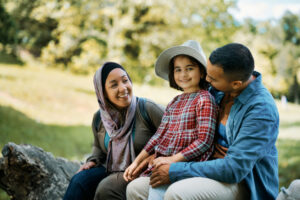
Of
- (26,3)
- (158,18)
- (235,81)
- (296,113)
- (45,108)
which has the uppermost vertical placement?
(26,3)

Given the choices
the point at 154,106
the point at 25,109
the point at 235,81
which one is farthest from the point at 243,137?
the point at 25,109

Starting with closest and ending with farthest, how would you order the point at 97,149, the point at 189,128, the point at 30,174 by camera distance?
the point at 189,128
the point at 97,149
the point at 30,174

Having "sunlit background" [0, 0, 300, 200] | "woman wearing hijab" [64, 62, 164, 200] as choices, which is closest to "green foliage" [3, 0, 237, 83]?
"sunlit background" [0, 0, 300, 200]

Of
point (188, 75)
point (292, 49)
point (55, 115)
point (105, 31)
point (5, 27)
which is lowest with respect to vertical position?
point (55, 115)

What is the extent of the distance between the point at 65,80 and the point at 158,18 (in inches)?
177

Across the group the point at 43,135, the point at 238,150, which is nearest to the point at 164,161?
the point at 238,150

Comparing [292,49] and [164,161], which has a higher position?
[292,49]

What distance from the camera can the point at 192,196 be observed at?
1.58 m

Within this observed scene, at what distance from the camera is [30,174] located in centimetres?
278

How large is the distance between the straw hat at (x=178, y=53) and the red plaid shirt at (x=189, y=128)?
10.4 inches

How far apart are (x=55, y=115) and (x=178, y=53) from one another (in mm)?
6977

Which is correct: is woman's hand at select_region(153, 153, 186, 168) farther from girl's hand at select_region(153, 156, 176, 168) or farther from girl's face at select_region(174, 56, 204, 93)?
girl's face at select_region(174, 56, 204, 93)

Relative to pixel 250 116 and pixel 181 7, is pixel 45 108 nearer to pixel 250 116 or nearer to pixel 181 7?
pixel 181 7

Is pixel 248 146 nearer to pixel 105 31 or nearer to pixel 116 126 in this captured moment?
pixel 116 126
